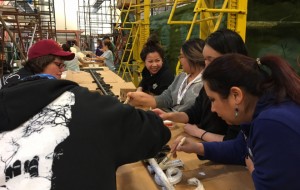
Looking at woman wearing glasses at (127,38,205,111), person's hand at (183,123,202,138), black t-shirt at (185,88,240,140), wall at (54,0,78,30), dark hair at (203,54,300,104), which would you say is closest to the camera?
dark hair at (203,54,300,104)

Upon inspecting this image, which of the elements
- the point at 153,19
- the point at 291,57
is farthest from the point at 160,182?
the point at 153,19

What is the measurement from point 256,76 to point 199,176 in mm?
503

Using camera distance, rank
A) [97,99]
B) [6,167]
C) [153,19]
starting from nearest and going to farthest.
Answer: [6,167] → [97,99] → [153,19]

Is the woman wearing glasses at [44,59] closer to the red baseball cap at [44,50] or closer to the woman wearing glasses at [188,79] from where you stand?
the red baseball cap at [44,50]

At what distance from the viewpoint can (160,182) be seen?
1159mm

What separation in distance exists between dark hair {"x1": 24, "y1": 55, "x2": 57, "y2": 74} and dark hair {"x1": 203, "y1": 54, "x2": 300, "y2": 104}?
5.78 feet

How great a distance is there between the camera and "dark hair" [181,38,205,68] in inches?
86.5

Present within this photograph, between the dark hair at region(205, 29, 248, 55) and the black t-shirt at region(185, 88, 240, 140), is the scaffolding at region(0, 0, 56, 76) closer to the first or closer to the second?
the black t-shirt at region(185, 88, 240, 140)

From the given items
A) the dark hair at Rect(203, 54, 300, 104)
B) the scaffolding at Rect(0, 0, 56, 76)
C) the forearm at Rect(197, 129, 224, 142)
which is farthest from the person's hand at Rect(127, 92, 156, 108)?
the scaffolding at Rect(0, 0, 56, 76)

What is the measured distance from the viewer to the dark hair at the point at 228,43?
159 cm

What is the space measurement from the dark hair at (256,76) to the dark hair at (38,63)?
176 centimetres

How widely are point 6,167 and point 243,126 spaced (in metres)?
0.86

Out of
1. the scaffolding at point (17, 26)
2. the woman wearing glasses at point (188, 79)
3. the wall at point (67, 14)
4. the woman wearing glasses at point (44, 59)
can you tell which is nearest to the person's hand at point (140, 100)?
the woman wearing glasses at point (188, 79)

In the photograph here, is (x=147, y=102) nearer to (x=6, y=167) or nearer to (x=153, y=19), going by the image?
(x=6, y=167)
